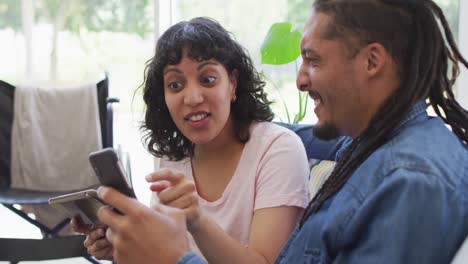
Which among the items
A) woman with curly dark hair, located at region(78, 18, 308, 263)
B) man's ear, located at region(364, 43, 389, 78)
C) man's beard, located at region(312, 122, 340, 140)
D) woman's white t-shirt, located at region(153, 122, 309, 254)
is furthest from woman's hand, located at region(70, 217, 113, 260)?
man's ear, located at region(364, 43, 389, 78)

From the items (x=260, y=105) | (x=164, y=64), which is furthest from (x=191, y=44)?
(x=260, y=105)

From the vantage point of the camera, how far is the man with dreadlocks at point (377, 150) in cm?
71

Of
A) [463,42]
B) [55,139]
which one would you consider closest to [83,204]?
[55,139]

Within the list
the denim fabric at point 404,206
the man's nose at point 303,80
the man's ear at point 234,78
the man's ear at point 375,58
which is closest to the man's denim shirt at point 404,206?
the denim fabric at point 404,206

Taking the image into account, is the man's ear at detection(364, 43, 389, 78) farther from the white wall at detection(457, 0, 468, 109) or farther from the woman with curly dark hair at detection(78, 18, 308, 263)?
the white wall at detection(457, 0, 468, 109)

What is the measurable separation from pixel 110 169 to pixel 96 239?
1.37 feet

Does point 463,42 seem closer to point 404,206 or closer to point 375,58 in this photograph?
point 375,58

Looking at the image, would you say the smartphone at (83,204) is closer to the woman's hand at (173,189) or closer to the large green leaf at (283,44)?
the woman's hand at (173,189)

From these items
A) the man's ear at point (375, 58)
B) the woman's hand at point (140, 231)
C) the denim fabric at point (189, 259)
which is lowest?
the denim fabric at point (189, 259)

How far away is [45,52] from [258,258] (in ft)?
8.17

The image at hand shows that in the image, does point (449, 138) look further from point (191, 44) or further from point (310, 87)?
point (191, 44)

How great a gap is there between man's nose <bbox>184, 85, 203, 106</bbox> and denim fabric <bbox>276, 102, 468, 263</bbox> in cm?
62

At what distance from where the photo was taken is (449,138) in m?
0.82

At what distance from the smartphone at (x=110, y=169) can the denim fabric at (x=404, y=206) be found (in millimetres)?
322
